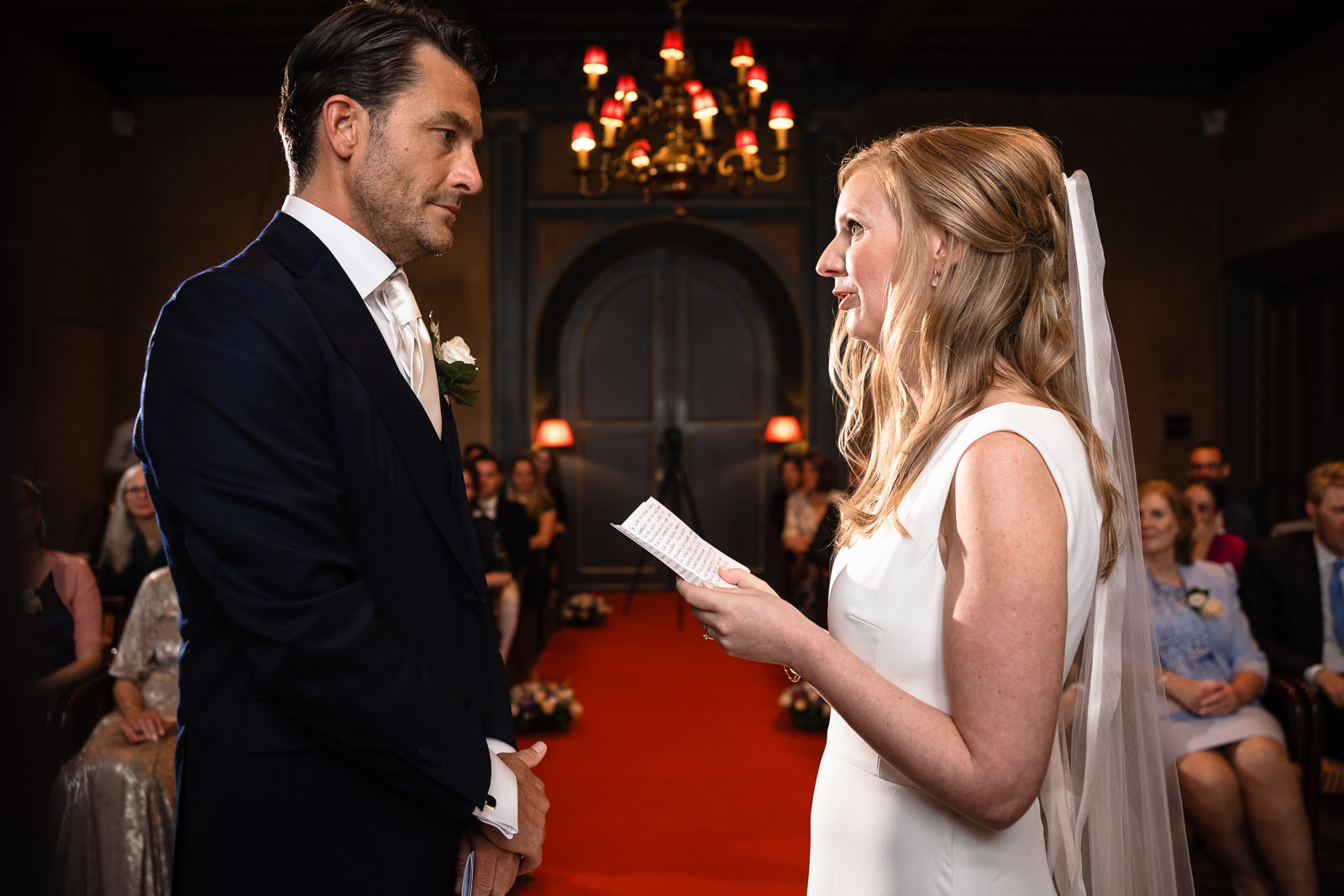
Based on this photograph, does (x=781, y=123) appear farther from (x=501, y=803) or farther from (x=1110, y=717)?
(x=501, y=803)

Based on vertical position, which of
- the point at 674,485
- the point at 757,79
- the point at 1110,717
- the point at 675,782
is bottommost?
the point at 675,782

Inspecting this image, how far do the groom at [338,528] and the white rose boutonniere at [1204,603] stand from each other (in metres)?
2.79

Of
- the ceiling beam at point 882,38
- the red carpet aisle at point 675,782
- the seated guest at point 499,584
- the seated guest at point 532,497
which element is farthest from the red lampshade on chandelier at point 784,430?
the seated guest at point 499,584

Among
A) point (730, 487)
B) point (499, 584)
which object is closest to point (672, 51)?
point (499, 584)

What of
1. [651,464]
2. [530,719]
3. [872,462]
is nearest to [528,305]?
[651,464]

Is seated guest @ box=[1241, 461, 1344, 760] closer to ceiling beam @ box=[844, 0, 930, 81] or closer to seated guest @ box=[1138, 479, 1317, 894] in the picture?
seated guest @ box=[1138, 479, 1317, 894]

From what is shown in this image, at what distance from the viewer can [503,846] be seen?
112 cm

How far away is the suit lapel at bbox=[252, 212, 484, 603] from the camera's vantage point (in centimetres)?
106

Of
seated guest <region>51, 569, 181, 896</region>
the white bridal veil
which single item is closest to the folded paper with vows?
the white bridal veil

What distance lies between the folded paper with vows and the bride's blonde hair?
0.23 m

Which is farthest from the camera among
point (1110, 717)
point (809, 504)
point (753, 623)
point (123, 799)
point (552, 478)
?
point (552, 478)

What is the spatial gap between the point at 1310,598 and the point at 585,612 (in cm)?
485

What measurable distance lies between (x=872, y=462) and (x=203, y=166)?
26.1 feet

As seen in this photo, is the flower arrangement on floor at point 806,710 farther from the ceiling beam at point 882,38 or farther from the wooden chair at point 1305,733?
the ceiling beam at point 882,38
